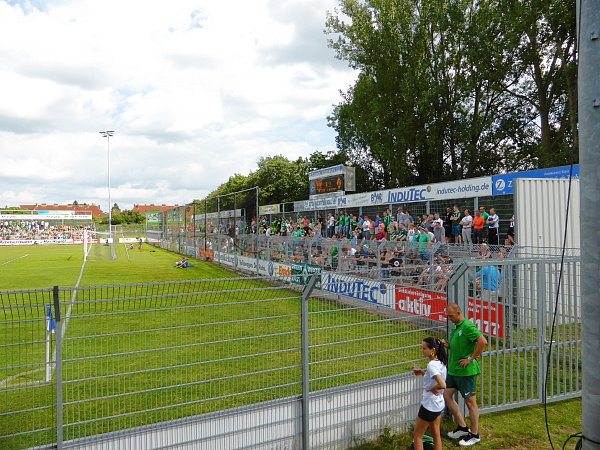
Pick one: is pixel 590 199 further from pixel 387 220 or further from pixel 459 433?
pixel 387 220

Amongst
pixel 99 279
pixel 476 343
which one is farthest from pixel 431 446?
pixel 99 279

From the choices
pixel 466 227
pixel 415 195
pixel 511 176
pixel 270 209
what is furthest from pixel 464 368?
pixel 270 209

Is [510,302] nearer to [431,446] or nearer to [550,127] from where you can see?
[431,446]

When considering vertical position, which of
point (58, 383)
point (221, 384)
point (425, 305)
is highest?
point (425, 305)

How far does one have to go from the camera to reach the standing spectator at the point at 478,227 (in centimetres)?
1424

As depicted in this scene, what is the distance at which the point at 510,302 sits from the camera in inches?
239

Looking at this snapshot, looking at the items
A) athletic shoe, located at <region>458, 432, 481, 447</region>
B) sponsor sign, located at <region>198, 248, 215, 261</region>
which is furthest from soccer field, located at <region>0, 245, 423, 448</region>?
sponsor sign, located at <region>198, 248, 215, 261</region>

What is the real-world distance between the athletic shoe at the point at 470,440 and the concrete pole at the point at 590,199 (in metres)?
2.32

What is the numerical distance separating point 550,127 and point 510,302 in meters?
28.9

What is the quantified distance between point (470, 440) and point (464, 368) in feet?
2.58

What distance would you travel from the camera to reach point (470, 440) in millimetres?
5004

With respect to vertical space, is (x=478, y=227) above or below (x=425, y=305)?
above

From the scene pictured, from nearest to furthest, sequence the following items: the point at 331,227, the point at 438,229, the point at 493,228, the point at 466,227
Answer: the point at 493,228 → the point at 466,227 → the point at 438,229 → the point at 331,227

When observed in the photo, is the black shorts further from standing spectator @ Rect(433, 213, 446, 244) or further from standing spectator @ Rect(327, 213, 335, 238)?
standing spectator @ Rect(327, 213, 335, 238)
